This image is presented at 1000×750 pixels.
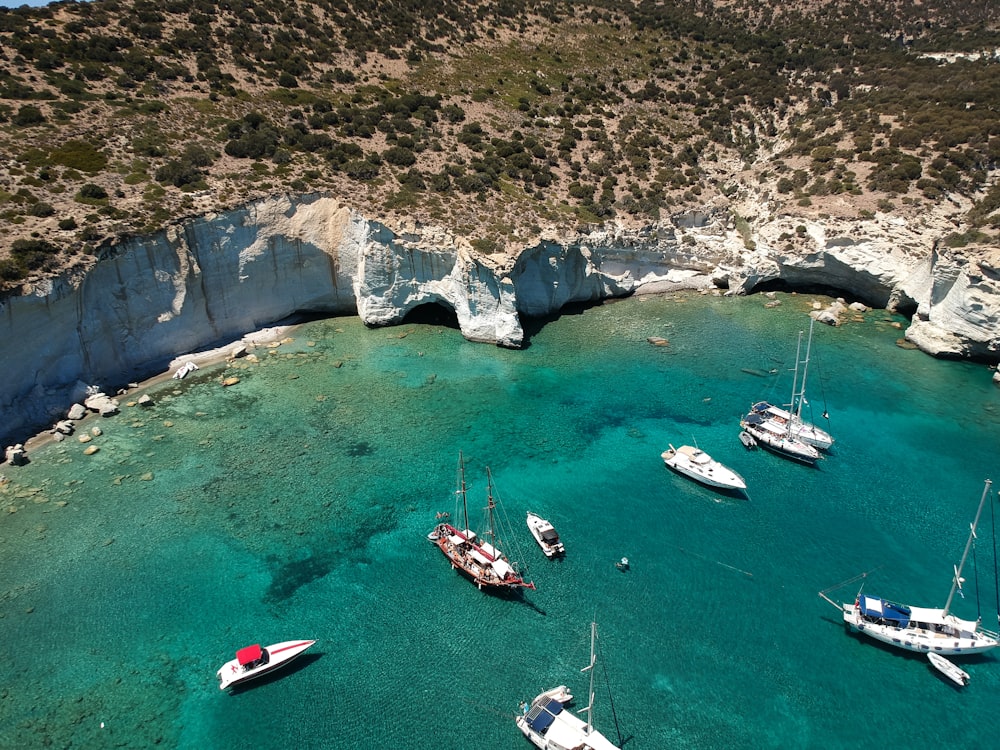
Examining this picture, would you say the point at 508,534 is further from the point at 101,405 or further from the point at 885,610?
the point at 101,405

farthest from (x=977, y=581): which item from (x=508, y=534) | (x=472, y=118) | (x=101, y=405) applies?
(x=472, y=118)

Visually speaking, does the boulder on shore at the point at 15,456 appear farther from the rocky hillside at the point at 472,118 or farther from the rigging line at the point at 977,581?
the rigging line at the point at 977,581

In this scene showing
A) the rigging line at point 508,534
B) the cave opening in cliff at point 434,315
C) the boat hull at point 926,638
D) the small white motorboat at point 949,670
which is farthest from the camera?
the cave opening in cliff at point 434,315

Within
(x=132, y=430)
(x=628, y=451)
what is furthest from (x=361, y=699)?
(x=132, y=430)

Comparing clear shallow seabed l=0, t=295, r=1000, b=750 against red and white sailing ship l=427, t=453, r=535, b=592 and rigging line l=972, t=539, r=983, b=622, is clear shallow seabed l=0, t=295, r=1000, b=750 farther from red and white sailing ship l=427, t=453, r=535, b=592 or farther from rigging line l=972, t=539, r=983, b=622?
red and white sailing ship l=427, t=453, r=535, b=592

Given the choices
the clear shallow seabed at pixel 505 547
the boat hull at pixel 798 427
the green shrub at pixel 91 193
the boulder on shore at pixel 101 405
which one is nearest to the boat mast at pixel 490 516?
the clear shallow seabed at pixel 505 547

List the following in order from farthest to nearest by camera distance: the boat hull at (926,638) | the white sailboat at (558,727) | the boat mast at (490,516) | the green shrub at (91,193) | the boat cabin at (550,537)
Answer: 1. the green shrub at (91,193)
2. the boat mast at (490,516)
3. the boat cabin at (550,537)
4. the boat hull at (926,638)
5. the white sailboat at (558,727)

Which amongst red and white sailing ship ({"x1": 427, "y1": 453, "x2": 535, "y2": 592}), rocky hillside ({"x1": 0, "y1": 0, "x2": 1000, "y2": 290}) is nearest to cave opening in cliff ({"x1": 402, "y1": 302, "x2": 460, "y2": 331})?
rocky hillside ({"x1": 0, "y1": 0, "x2": 1000, "y2": 290})
